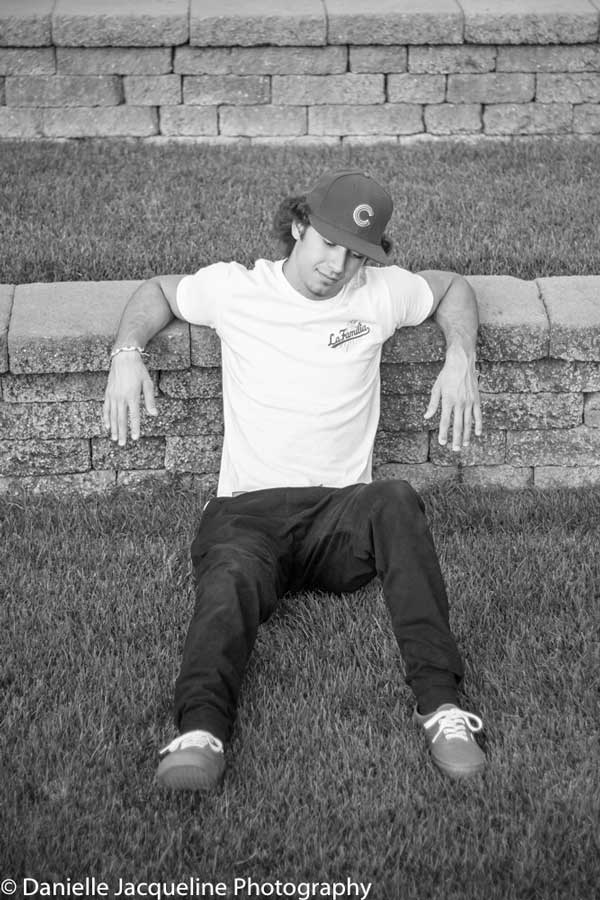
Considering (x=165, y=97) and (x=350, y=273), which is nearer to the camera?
(x=350, y=273)

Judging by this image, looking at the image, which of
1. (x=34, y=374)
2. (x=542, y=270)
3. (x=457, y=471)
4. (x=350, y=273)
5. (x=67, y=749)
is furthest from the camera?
(x=542, y=270)

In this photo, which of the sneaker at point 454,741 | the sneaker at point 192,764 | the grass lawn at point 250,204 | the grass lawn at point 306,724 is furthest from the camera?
the grass lawn at point 250,204

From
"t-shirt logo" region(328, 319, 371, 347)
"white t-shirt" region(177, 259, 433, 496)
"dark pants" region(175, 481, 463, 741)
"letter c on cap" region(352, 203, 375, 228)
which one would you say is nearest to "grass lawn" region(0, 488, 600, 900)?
"dark pants" region(175, 481, 463, 741)

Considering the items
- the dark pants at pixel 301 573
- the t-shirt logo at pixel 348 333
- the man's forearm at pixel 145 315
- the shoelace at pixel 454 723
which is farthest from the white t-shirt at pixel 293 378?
the shoelace at pixel 454 723

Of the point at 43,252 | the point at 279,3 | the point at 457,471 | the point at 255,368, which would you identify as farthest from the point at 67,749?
Answer: the point at 279,3

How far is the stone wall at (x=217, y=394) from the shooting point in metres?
4.12

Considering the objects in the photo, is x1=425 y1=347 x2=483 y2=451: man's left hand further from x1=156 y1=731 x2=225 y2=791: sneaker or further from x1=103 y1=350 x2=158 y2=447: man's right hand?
x1=156 y1=731 x2=225 y2=791: sneaker

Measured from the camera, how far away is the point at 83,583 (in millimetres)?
3820

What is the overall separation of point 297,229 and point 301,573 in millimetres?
1147

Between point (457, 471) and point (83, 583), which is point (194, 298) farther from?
point (457, 471)

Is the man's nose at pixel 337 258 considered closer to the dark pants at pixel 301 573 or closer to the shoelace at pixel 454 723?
the dark pants at pixel 301 573

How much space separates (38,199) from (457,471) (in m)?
2.72

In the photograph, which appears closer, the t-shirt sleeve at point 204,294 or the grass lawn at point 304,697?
the grass lawn at point 304,697

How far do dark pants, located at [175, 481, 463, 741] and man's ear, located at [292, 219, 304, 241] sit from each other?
2.81 feet
